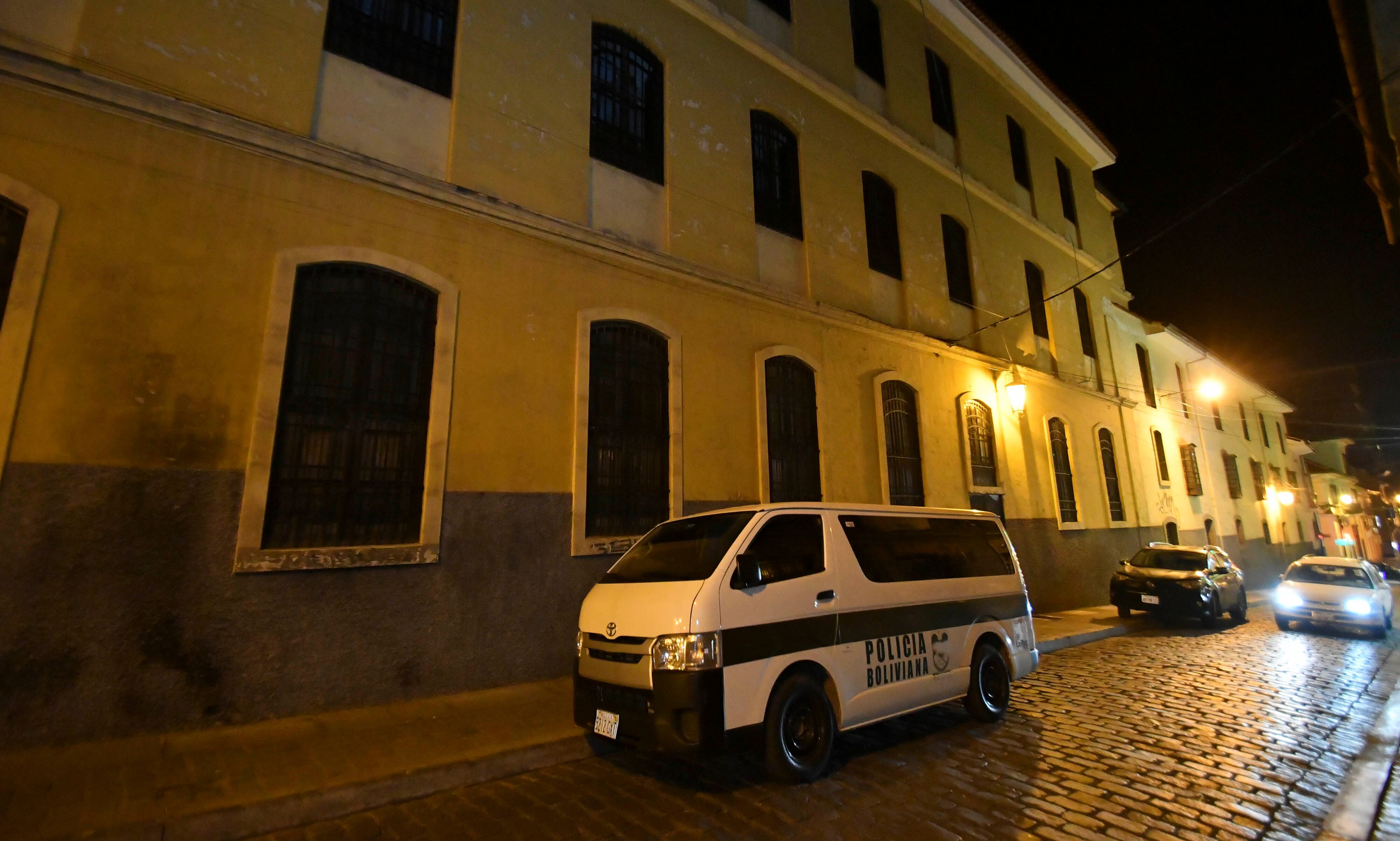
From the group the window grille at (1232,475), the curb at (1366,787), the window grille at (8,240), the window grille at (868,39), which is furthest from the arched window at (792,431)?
the window grille at (1232,475)

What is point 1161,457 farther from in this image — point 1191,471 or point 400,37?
point 400,37

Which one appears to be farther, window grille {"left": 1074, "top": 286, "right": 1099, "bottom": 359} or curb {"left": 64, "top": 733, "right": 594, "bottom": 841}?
window grille {"left": 1074, "top": 286, "right": 1099, "bottom": 359}

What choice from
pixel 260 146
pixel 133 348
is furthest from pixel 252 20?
pixel 133 348

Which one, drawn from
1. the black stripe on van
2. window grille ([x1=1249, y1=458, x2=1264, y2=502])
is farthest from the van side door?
window grille ([x1=1249, y1=458, x2=1264, y2=502])

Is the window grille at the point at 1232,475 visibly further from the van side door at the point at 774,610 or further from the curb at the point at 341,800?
the curb at the point at 341,800

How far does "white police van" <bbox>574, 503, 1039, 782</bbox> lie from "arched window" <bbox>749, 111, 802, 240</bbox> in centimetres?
657

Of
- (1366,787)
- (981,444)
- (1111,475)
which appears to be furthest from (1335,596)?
(1366,787)

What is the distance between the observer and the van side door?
4.11m

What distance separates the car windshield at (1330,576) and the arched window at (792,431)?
35.9 feet

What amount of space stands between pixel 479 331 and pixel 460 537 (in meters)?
2.40

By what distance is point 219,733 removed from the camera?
195 inches

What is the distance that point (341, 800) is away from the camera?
396 centimetres

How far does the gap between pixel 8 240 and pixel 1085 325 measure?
2249cm

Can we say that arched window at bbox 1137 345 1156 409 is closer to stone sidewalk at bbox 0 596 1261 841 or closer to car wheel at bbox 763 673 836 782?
car wheel at bbox 763 673 836 782
